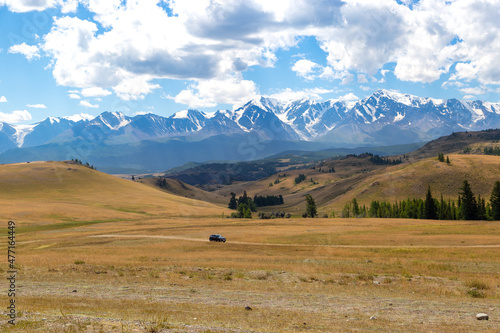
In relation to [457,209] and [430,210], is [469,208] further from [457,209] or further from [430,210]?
[457,209]

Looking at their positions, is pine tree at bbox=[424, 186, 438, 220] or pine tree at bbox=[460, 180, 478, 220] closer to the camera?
pine tree at bbox=[460, 180, 478, 220]

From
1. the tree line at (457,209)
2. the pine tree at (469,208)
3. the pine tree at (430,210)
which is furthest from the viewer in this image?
the pine tree at (430,210)

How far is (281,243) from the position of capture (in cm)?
6906

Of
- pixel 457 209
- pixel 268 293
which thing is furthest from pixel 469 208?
pixel 268 293

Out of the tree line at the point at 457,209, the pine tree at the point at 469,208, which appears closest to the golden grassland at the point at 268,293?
the pine tree at the point at 469,208

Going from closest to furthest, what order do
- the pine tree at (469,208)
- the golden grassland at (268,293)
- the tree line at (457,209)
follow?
the golden grassland at (268,293)
the tree line at (457,209)
the pine tree at (469,208)

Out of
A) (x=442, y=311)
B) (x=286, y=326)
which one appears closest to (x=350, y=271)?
(x=442, y=311)

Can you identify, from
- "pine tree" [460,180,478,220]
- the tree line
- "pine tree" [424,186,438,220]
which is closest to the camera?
the tree line

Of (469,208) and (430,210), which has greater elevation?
(469,208)

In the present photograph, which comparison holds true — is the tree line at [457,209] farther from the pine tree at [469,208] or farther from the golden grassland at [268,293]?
the golden grassland at [268,293]

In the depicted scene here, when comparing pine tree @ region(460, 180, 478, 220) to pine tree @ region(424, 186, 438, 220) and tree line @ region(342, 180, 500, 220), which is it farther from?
pine tree @ region(424, 186, 438, 220)

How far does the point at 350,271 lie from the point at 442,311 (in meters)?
15.3

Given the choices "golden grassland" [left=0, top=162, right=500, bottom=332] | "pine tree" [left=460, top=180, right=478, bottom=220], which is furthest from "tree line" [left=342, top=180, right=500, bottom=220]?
"golden grassland" [left=0, top=162, right=500, bottom=332]

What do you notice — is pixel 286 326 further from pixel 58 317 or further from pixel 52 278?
pixel 52 278
